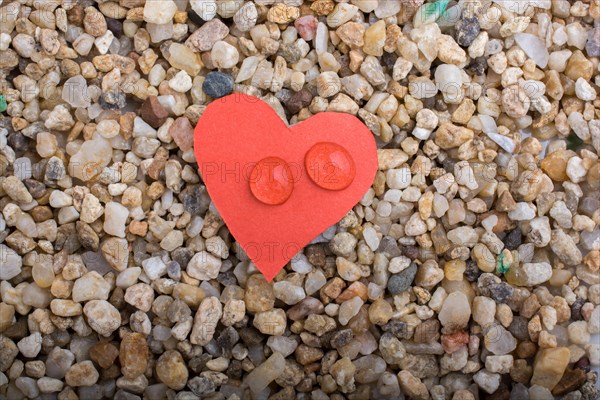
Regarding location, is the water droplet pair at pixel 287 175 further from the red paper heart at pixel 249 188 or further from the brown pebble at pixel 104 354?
the brown pebble at pixel 104 354

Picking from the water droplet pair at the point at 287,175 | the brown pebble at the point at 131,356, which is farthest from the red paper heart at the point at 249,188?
the brown pebble at the point at 131,356

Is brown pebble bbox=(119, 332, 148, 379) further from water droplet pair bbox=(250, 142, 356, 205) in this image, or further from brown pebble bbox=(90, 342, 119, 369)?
water droplet pair bbox=(250, 142, 356, 205)

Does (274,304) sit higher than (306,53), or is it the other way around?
(306,53)

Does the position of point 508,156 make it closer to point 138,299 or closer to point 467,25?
point 467,25

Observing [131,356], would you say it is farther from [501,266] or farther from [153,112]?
[501,266]

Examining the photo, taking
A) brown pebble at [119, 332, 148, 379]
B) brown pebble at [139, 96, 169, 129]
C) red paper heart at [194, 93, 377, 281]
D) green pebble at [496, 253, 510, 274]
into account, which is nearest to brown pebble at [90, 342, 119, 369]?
brown pebble at [119, 332, 148, 379]

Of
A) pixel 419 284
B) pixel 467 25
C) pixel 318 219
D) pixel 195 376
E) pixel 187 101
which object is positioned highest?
pixel 467 25

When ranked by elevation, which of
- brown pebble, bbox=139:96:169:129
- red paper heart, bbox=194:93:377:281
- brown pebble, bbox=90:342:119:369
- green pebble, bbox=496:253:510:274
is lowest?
brown pebble, bbox=90:342:119:369

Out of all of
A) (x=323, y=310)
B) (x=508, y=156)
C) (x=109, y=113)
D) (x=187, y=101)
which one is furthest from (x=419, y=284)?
(x=109, y=113)
